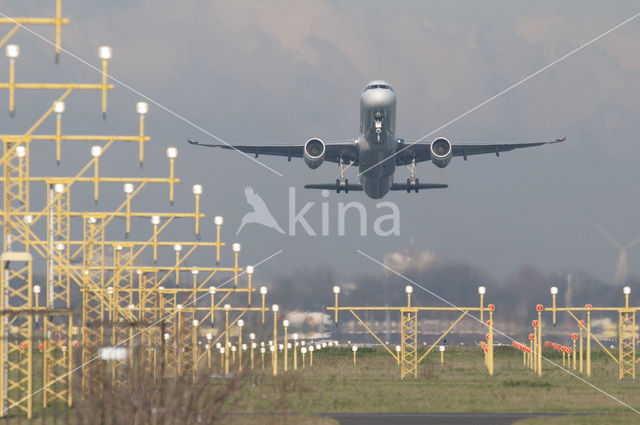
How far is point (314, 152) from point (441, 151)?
780cm

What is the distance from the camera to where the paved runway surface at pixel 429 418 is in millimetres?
39969

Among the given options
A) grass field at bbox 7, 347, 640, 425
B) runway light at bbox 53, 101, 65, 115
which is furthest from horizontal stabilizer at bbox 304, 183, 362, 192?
runway light at bbox 53, 101, 65, 115

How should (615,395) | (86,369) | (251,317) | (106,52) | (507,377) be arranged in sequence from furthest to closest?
(507,377), (615,395), (106,52), (86,369), (251,317)

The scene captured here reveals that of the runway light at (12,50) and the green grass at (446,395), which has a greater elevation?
the runway light at (12,50)

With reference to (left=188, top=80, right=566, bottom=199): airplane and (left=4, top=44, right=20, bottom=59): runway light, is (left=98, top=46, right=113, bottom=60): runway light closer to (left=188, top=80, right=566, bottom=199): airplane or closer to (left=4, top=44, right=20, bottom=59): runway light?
(left=4, top=44, right=20, bottom=59): runway light

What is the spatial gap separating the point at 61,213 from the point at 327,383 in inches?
1003

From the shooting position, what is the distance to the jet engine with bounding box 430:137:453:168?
66.2 meters

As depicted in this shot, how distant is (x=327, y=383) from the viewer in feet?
225

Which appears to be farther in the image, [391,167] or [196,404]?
[391,167]

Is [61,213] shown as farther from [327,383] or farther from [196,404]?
[196,404]

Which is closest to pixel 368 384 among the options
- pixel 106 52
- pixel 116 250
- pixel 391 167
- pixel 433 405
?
pixel 391 167

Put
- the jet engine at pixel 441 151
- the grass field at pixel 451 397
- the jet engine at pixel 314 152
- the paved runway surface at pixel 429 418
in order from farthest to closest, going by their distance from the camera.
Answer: the jet engine at pixel 441 151, the jet engine at pixel 314 152, the grass field at pixel 451 397, the paved runway surface at pixel 429 418

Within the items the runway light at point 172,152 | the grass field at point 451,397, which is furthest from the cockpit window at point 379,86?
the runway light at point 172,152

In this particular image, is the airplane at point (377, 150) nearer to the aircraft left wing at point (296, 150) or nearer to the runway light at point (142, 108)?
the aircraft left wing at point (296, 150)
